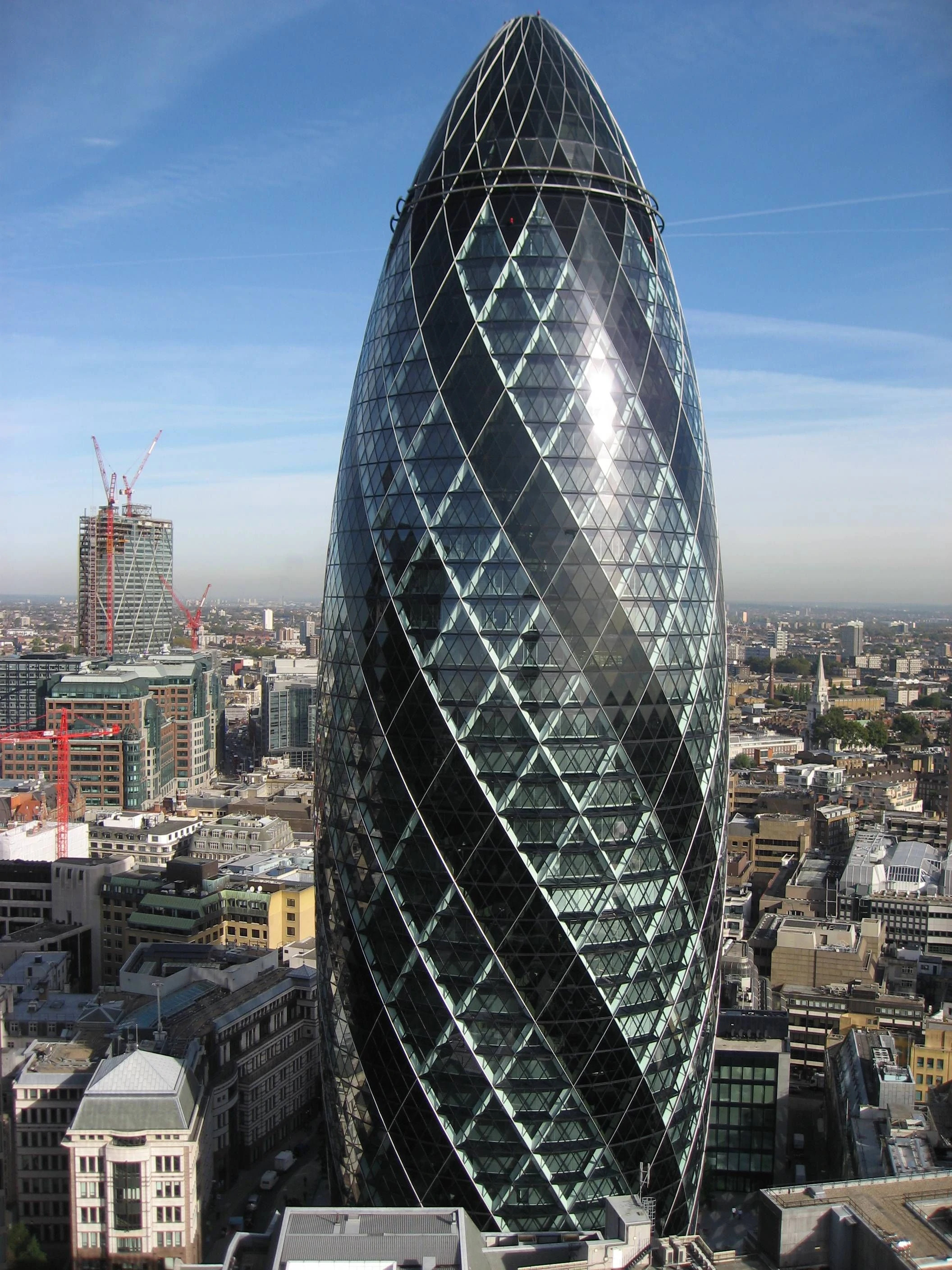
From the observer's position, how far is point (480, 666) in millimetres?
26188

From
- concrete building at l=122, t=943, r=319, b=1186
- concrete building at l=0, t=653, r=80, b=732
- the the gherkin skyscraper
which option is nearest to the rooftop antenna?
concrete building at l=122, t=943, r=319, b=1186

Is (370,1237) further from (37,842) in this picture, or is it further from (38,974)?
(37,842)

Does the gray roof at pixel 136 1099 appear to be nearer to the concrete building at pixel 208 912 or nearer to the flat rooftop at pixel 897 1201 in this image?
the flat rooftop at pixel 897 1201

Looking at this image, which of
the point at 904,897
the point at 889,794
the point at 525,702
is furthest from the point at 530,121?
the point at 889,794

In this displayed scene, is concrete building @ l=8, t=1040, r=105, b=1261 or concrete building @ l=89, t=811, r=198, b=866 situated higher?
concrete building @ l=89, t=811, r=198, b=866

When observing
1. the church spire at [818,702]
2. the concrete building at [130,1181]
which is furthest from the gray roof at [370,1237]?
the church spire at [818,702]

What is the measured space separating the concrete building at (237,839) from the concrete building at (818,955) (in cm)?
2897

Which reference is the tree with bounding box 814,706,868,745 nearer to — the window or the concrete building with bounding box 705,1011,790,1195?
the concrete building with bounding box 705,1011,790,1195

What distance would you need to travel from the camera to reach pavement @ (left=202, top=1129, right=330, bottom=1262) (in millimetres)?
32781

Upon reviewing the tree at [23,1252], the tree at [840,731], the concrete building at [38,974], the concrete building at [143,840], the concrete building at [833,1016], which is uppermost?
the tree at [840,731]

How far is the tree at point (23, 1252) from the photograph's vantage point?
30172 mm

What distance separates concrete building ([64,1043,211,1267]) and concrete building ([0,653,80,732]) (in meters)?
86.2

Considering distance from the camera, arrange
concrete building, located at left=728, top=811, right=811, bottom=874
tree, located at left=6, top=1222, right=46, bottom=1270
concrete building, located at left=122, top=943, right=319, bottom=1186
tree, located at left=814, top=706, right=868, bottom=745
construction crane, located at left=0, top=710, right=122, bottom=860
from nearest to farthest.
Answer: tree, located at left=6, top=1222, right=46, bottom=1270, concrete building, located at left=122, top=943, right=319, bottom=1186, concrete building, located at left=728, top=811, right=811, bottom=874, construction crane, located at left=0, top=710, right=122, bottom=860, tree, located at left=814, top=706, right=868, bottom=745

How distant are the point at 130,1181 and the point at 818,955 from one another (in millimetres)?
31021
